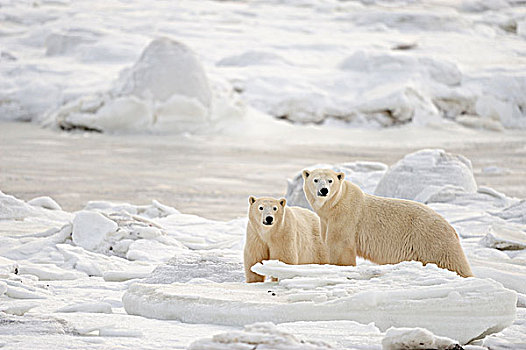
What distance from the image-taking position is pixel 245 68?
22469 millimetres

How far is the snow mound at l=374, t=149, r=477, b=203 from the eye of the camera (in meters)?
8.76

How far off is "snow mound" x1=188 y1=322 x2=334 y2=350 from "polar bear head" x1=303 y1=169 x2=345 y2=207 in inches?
62.7

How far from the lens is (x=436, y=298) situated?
3.45 m

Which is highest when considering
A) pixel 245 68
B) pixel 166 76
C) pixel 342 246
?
pixel 342 246

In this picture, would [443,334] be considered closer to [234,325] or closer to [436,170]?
[234,325]

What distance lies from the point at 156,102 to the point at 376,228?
1371 cm

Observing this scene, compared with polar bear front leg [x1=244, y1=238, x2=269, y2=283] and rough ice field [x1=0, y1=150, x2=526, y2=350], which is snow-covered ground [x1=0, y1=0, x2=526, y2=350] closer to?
rough ice field [x1=0, y1=150, x2=526, y2=350]

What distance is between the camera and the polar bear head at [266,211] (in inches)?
167

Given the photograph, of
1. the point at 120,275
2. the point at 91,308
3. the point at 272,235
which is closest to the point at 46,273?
the point at 120,275

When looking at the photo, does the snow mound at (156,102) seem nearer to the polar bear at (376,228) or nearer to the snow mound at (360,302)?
the polar bear at (376,228)

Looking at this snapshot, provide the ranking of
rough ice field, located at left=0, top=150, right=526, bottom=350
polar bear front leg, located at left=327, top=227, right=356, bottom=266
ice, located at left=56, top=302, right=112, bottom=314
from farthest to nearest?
polar bear front leg, located at left=327, top=227, right=356, bottom=266
ice, located at left=56, top=302, right=112, bottom=314
rough ice field, located at left=0, top=150, right=526, bottom=350

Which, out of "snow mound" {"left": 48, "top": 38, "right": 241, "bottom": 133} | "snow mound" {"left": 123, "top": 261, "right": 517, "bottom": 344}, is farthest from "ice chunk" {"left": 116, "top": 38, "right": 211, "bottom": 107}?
"snow mound" {"left": 123, "top": 261, "right": 517, "bottom": 344}

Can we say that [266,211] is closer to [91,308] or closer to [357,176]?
[91,308]

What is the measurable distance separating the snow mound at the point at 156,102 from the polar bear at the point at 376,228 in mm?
13466
